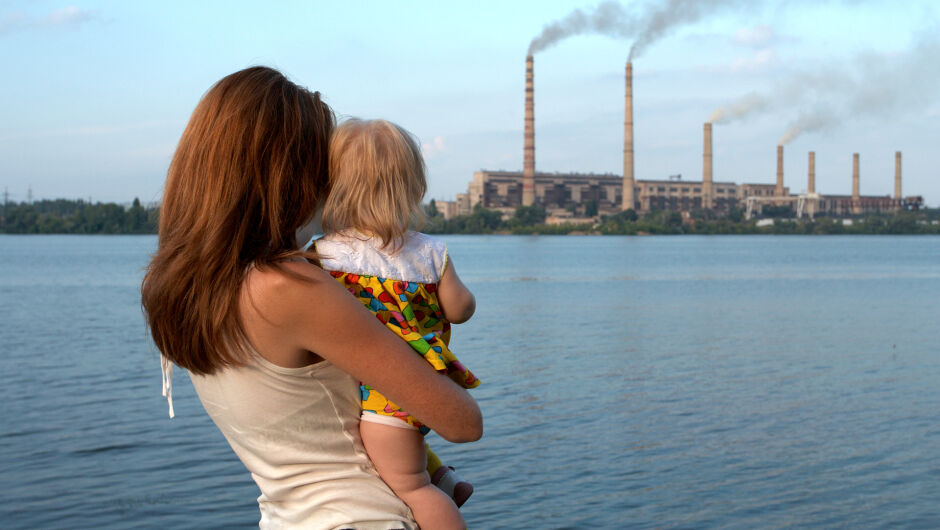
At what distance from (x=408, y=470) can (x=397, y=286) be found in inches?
12.5

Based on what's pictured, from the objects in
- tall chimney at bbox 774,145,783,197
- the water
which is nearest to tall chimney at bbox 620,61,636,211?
tall chimney at bbox 774,145,783,197

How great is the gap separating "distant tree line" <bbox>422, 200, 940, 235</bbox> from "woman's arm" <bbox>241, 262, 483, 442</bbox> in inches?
4261

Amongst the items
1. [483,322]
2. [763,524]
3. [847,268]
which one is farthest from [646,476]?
[847,268]

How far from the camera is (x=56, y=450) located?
9.29 m

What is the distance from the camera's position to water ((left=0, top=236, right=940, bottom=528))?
24.8 feet

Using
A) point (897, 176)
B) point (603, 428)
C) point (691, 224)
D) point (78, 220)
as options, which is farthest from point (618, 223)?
point (603, 428)

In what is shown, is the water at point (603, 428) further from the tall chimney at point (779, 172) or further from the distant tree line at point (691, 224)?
the tall chimney at point (779, 172)

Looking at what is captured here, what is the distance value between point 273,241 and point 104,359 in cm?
1591

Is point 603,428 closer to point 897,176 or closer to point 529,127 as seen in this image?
point 529,127

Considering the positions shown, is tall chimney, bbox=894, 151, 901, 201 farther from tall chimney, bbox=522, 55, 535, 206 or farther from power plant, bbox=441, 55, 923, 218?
tall chimney, bbox=522, 55, 535, 206

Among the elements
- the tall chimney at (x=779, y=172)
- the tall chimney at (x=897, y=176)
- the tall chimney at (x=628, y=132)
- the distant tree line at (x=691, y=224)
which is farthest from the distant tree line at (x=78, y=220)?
the tall chimney at (x=897, y=176)

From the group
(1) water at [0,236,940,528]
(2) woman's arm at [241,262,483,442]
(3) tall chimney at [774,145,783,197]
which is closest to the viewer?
(2) woman's arm at [241,262,483,442]

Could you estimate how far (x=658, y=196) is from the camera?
12362 cm

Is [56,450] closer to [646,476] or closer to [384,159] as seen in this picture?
[646,476]
